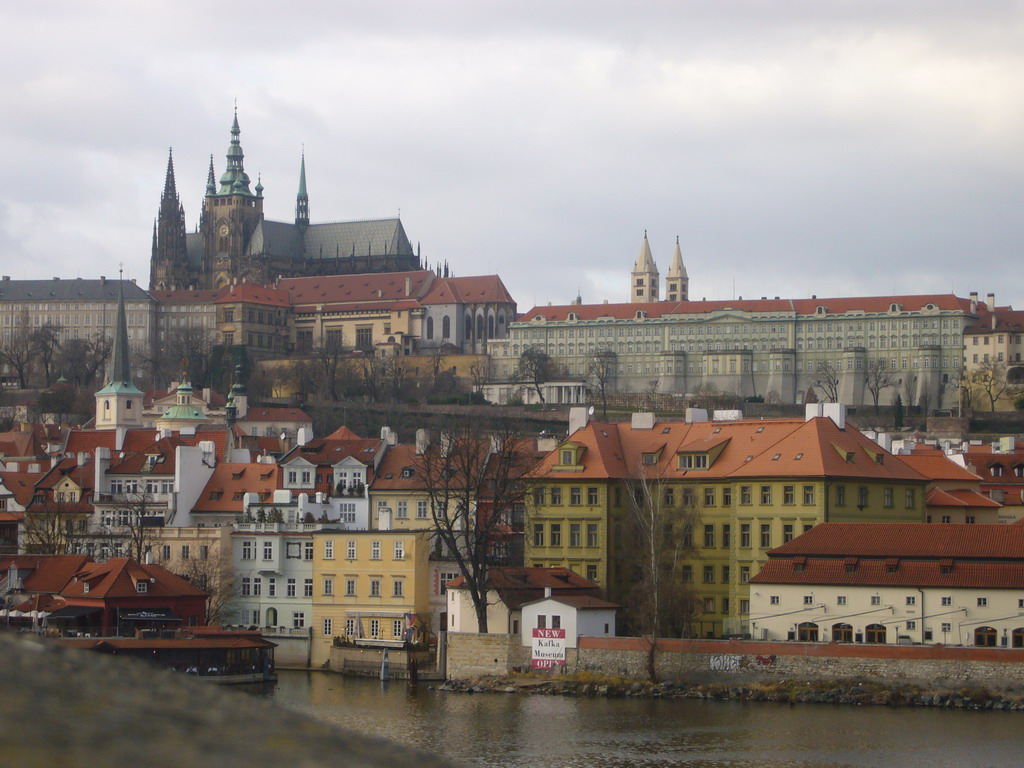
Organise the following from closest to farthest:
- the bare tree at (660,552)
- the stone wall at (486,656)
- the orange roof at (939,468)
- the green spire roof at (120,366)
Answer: the bare tree at (660,552) < the stone wall at (486,656) < the orange roof at (939,468) < the green spire roof at (120,366)

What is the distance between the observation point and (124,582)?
51188 mm

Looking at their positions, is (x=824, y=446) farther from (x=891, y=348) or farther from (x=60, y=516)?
(x=891, y=348)

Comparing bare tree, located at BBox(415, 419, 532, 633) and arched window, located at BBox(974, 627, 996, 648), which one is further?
bare tree, located at BBox(415, 419, 532, 633)

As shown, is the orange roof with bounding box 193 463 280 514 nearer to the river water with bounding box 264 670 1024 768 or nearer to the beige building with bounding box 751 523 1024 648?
the river water with bounding box 264 670 1024 768

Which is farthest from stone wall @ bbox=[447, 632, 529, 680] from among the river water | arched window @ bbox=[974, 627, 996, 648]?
arched window @ bbox=[974, 627, 996, 648]

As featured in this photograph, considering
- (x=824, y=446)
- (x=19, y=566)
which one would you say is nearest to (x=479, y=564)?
(x=824, y=446)

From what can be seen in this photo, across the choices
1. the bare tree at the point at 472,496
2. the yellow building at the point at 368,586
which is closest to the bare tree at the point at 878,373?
the bare tree at the point at 472,496

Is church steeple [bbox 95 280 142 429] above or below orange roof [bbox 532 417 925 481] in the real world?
above

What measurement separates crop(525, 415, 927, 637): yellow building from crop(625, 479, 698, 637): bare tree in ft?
0.32

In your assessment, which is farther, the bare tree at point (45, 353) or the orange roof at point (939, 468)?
the bare tree at point (45, 353)

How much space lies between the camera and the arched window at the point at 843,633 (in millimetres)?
47531

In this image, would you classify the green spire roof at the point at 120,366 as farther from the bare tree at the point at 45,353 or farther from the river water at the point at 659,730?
the river water at the point at 659,730

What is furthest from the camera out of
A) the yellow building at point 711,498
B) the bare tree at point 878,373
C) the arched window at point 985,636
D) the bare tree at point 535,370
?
the bare tree at point 878,373

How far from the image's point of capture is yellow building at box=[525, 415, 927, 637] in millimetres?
53062
